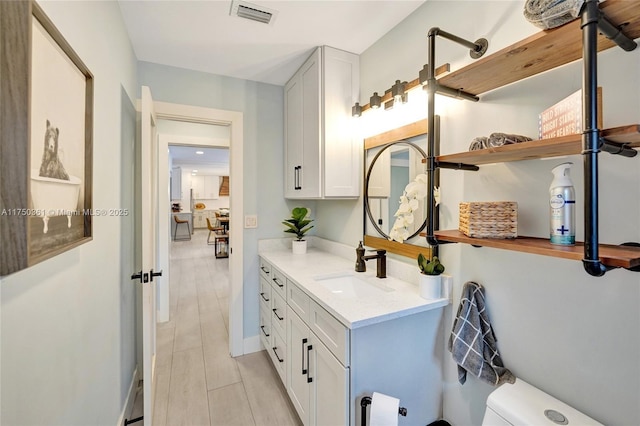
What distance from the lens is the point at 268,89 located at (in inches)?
106

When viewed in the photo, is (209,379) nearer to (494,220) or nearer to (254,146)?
(254,146)

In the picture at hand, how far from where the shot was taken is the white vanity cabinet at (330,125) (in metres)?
2.05

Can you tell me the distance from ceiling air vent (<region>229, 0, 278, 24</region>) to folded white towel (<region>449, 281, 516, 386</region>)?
6.15ft

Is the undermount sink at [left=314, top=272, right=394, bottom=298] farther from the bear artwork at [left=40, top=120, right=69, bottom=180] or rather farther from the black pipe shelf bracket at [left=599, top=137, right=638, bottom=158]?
the bear artwork at [left=40, top=120, right=69, bottom=180]

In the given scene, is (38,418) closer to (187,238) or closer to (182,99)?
(182,99)

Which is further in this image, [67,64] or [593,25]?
[67,64]

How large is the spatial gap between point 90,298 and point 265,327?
152 centimetres

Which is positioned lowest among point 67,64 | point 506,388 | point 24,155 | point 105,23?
point 506,388

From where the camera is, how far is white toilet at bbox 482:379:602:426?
3.07ft

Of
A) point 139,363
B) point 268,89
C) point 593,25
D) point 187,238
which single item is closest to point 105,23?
point 268,89

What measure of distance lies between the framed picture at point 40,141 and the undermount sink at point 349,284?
1.26 m

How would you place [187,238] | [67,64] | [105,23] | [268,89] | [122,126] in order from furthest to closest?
[187,238] < [268,89] < [122,126] < [105,23] < [67,64]

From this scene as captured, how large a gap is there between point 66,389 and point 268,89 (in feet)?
8.25

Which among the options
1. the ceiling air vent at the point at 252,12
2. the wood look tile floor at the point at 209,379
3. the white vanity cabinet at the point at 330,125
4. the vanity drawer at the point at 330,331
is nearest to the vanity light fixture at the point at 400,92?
the white vanity cabinet at the point at 330,125
